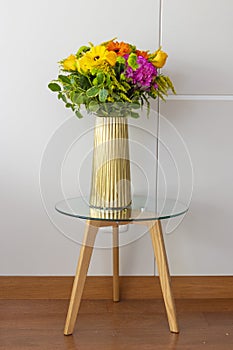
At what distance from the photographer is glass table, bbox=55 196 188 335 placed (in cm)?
197

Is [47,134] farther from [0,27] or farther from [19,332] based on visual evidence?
[19,332]

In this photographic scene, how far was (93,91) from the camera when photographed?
196 cm

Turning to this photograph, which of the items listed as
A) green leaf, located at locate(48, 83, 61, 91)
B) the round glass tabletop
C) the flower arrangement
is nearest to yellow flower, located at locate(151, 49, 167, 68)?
the flower arrangement

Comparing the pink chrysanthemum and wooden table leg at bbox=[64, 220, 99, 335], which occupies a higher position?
the pink chrysanthemum

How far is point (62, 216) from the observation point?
2088mm

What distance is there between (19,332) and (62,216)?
405 mm

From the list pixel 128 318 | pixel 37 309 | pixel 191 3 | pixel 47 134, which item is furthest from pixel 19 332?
pixel 191 3

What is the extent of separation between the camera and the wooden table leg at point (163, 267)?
212cm

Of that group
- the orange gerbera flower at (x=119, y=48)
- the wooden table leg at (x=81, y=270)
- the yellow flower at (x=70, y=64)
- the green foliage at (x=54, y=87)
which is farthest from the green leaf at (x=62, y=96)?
the wooden table leg at (x=81, y=270)

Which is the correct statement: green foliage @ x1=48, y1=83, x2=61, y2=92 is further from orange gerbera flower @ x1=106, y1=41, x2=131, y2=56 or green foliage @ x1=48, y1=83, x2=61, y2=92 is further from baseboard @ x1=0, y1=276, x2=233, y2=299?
baseboard @ x1=0, y1=276, x2=233, y2=299

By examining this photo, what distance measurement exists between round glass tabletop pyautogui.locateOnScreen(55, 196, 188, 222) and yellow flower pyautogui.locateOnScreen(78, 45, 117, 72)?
407 mm

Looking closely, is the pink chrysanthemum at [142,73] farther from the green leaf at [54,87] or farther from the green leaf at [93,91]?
the green leaf at [54,87]

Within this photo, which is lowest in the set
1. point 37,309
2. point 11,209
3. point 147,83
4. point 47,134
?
point 37,309

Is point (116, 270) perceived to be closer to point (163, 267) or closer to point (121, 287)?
point (121, 287)
